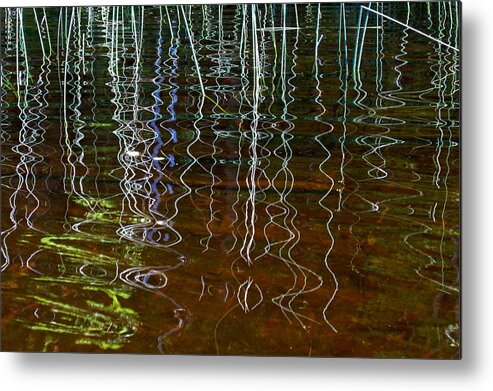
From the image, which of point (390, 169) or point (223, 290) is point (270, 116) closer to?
point (390, 169)

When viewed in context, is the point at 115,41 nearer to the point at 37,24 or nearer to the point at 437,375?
the point at 37,24

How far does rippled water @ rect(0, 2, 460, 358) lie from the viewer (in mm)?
1448

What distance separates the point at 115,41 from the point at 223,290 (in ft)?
1.85

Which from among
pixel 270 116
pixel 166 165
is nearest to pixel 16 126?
pixel 166 165

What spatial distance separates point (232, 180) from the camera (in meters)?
1.47

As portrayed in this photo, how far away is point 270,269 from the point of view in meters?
1.46

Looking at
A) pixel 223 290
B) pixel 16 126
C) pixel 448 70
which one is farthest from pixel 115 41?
pixel 448 70

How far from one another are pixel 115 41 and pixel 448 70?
688 millimetres

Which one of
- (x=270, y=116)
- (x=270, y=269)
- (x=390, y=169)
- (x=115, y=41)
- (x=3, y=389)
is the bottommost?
(x=3, y=389)

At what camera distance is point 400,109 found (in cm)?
145

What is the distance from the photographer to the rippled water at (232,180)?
1448mm

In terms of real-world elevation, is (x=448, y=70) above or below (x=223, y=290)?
above

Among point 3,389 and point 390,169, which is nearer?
point 390,169

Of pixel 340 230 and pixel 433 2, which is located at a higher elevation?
pixel 433 2
